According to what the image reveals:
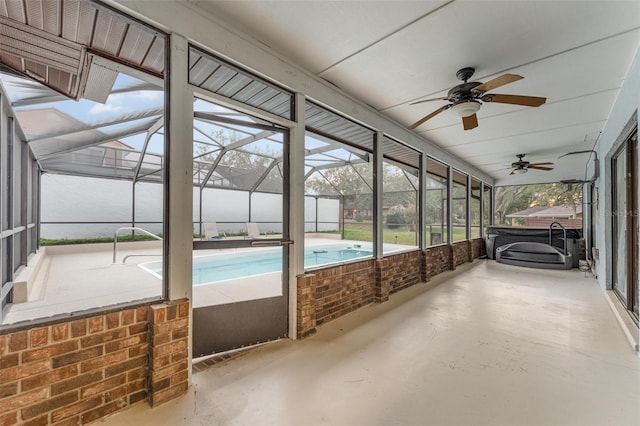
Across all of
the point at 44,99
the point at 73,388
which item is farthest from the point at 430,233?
the point at 44,99

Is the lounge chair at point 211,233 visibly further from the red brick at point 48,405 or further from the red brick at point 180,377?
the red brick at point 48,405

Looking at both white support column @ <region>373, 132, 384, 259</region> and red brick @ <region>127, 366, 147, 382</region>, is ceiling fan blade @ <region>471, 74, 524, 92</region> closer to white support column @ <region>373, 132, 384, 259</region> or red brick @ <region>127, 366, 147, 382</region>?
white support column @ <region>373, 132, 384, 259</region>

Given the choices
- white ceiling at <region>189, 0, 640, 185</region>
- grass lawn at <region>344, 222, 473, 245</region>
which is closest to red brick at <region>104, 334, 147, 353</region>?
white ceiling at <region>189, 0, 640, 185</region>

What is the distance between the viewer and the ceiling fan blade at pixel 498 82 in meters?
2.50

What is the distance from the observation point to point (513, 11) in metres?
2.28

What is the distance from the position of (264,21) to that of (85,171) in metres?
8.34

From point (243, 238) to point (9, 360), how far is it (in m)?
1.76

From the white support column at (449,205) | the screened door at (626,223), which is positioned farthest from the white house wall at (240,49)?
the white support column at (449,205)

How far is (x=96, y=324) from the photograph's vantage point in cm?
184

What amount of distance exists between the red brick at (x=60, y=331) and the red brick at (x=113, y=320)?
8.2 inches

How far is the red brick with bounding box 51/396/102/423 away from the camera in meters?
1.70

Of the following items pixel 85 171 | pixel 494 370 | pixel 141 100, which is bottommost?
pixel 494 370

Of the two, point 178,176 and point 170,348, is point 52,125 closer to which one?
point 178,176

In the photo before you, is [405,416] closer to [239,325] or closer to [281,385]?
[281,385]
